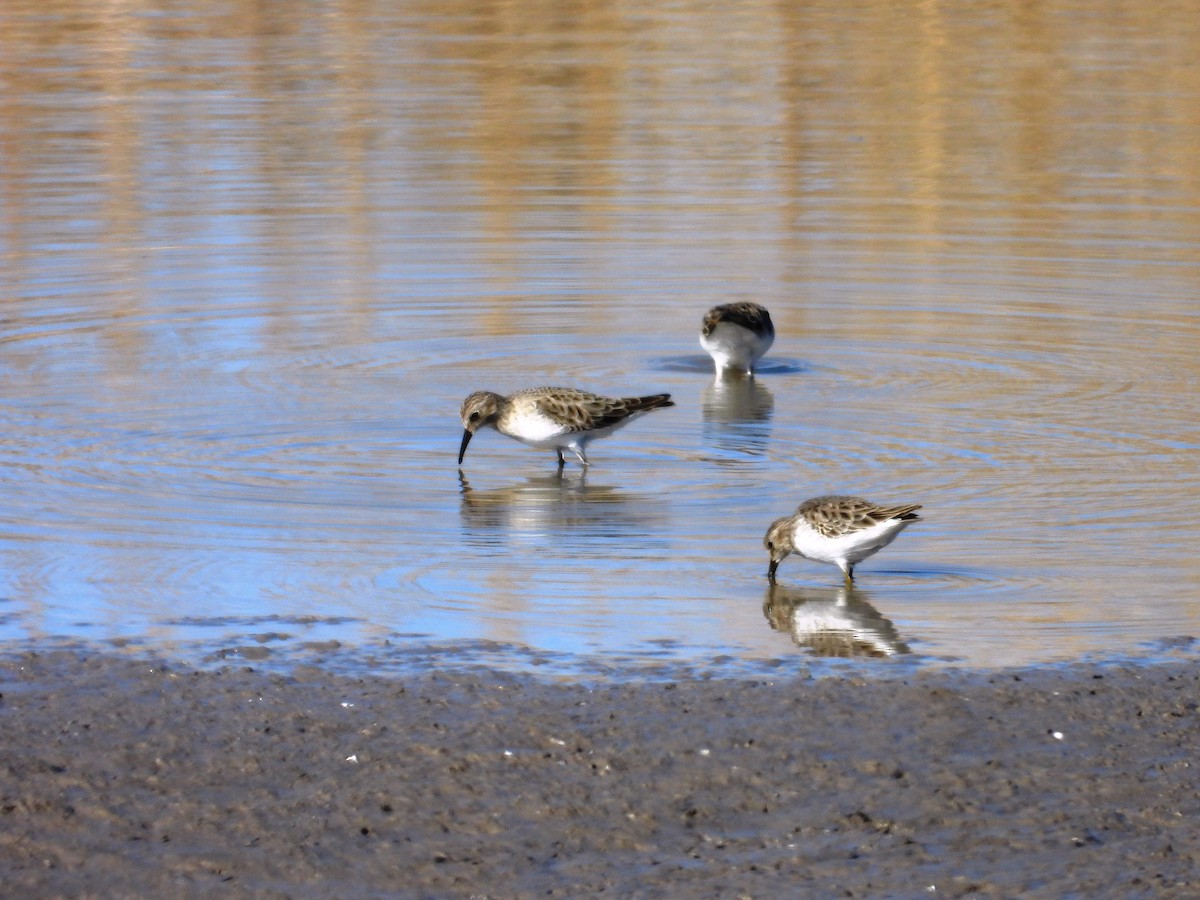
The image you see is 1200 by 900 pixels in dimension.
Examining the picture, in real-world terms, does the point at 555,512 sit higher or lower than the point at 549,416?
lower

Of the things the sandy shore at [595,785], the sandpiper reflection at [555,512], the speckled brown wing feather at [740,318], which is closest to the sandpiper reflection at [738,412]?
the speckled brown wing feather at [740,318]

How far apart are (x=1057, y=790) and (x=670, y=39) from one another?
3591 cm

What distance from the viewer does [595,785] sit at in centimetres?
716

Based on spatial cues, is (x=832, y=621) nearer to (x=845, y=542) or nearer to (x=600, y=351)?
(x=845, y=542)

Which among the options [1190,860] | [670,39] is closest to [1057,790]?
[1190,860]

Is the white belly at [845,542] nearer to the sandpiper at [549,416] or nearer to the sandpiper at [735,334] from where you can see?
the sandpiper at [549,416]

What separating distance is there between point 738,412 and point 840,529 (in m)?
4.92

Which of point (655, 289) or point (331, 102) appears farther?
point (331, 102)

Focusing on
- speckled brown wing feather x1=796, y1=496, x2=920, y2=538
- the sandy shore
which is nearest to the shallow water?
speckled brown wing feather x1=796, y1=496, x2=920, y2=538

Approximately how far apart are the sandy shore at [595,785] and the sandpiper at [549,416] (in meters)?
4.42

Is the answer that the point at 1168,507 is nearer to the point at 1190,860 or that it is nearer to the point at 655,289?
the point at 1190,860

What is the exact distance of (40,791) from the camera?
7113mm

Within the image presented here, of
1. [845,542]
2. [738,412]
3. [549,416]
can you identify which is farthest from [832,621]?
[738,412]

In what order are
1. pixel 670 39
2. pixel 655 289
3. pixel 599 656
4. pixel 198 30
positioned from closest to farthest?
pixel 599 656, pixel 655 289, pixel 670 39, pixel 198 30
